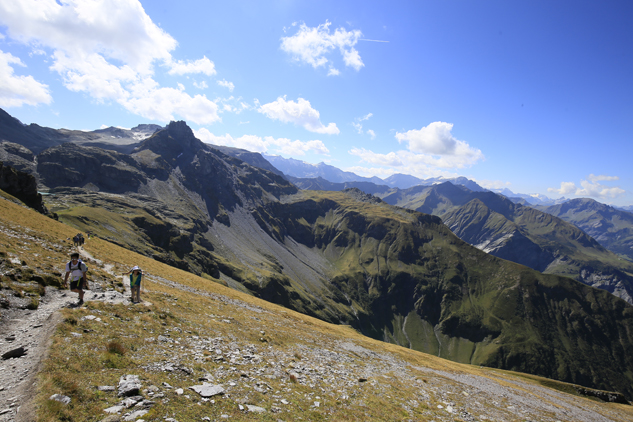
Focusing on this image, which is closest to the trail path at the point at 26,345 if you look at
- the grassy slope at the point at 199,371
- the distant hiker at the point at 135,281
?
the grassy slope at the point at 199,371

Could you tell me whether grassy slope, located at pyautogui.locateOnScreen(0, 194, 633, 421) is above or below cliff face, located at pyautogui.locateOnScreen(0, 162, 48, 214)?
below

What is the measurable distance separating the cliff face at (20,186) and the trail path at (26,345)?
85635 mm

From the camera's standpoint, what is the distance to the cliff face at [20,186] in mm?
73250

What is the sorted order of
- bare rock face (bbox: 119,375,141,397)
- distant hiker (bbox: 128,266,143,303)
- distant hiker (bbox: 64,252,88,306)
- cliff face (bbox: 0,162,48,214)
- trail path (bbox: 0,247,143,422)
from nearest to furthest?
trail path (bbox: 0,247,143,422), bare rock face (bbox: 119,375,141,397), distant hiker (bbox: 64,252,88,306), distant hiker (bbox: 128,266,143,303), cliff face (bbox: 0,162,48,214)

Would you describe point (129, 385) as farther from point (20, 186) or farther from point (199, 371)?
point (20, 186)

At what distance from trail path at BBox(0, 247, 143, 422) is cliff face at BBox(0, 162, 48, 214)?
281ft

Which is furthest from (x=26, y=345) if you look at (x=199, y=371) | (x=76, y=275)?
(x=76, y=275)

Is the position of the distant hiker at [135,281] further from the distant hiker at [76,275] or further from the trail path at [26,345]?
the distant hiker at [76,275]

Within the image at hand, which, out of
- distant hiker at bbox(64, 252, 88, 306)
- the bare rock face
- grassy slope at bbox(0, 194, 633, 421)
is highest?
distant hiker at bbox(64, 252, 88, 306)

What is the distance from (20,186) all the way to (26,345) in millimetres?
97483

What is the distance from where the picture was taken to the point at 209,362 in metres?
14.5

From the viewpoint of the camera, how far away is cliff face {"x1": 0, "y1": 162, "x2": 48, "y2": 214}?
7325cm

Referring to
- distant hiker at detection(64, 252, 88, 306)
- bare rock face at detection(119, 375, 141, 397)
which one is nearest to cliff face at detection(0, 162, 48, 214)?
distant hiker at detection(64, 252, 88, 306)

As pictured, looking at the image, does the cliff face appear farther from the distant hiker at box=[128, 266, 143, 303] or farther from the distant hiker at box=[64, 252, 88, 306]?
the distant hiker at box=[128, 266, 143, 303]
